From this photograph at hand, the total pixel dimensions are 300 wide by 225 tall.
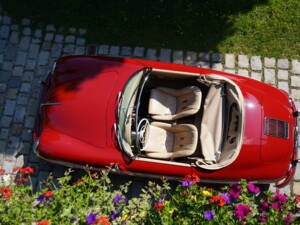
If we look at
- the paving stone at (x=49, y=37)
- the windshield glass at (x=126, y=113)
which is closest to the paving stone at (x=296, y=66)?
the windshield glass at (x=126, y=113)

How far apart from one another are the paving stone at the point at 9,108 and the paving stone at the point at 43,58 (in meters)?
0.98

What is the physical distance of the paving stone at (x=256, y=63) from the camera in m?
6.26

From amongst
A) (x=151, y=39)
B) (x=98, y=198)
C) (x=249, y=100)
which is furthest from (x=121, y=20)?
(x=98, y=198)

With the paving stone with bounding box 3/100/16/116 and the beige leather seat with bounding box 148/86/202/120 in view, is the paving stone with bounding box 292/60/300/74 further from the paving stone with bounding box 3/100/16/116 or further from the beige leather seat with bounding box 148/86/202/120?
the paving stone with bounding box 3/100/16/116

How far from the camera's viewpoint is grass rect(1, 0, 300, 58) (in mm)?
6445

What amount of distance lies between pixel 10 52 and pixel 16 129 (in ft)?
5.69

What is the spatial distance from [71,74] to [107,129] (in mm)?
1166

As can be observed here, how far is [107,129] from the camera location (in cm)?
457

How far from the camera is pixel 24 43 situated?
6.45 m

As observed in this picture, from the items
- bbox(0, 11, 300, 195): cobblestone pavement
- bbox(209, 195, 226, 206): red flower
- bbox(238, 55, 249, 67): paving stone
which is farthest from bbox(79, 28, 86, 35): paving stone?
bbox(209, 195, 226, 206): red flower

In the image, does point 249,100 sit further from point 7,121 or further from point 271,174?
point 7,121

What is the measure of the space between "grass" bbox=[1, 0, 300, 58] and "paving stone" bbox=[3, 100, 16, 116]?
1.88 meters

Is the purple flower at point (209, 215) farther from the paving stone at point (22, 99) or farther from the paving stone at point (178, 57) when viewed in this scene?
the paving stone at point (22, 99)

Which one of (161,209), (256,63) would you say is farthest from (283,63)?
(161,209)
